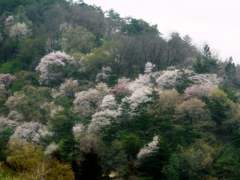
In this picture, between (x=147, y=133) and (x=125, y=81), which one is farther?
(x=125, y=81)

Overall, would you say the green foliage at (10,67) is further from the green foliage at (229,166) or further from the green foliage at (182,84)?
the green foliage at (229,166)

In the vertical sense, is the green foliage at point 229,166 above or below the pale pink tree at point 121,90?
below

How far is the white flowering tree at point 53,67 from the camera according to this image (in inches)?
2272

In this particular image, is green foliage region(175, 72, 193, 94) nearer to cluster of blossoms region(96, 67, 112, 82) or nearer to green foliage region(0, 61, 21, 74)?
cluster of blossoms region(96, 67, 112, 82)

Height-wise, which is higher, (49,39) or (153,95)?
(49,39)

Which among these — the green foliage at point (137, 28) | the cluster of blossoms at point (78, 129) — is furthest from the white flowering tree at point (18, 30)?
the cluster of blossoms at point (78, 129)

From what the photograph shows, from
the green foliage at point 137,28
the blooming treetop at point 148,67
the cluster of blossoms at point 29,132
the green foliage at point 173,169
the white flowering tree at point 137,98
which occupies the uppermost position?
the green foliage at point 137,28

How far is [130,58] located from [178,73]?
11.6m

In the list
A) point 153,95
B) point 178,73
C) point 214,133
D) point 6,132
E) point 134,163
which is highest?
point 178,73

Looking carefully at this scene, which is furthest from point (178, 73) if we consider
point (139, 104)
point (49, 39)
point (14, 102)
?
point (49, 39)

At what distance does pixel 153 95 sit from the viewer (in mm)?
42062

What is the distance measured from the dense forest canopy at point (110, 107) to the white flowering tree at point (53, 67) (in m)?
0.18

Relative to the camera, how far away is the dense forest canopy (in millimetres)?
32188

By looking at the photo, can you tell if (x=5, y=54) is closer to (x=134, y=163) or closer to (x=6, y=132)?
(x=6, y=132)
